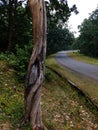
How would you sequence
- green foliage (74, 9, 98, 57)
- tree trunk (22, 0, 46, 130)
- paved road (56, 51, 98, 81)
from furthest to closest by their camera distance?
green foliage (74, 9, 98, 57), paved road (56, 51, 98, 81), tree trunk (22, 0, 46, 130)

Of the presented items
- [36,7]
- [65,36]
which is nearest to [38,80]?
[36,7]

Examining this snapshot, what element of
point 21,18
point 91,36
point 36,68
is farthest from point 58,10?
point 91,36

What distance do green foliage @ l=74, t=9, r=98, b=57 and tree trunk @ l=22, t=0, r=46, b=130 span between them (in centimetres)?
5201

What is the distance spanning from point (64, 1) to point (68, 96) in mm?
10652

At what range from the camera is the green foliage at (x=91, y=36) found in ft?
194

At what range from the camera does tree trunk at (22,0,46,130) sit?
283 inches

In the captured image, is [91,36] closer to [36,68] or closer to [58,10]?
[58,10]

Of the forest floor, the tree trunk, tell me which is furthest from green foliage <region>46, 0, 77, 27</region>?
the tree trunk

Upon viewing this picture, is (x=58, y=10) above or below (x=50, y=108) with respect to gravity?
above

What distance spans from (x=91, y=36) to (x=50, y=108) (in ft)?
173

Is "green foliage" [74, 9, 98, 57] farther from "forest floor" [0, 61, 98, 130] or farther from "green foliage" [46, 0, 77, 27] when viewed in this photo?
"forest floor" [0, 61, 98, 130]

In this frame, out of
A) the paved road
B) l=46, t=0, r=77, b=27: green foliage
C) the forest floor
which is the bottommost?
the paved road

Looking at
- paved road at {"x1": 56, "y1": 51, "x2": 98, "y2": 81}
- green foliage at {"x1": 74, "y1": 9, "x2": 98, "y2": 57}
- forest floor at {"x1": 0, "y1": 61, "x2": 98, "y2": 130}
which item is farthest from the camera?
green foliage at {"x1": 74, "y1": 9, "x2": 98, "y2": 57}

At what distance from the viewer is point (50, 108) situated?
9289 mm
